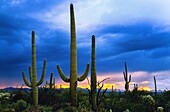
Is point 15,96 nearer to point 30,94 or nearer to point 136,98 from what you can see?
point 30,94

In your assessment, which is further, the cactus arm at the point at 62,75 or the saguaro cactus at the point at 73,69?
the cactus arm at the point at 62,75

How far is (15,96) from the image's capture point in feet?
78.5

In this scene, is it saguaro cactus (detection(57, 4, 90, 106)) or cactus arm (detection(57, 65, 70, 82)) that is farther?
cactus arm (detection(57, 65, 70, 82))

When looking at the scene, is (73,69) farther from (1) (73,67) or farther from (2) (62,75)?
(2) (62,75)

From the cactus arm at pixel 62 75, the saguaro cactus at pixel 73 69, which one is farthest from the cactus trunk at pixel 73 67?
the cactus arm at pixel 62 75

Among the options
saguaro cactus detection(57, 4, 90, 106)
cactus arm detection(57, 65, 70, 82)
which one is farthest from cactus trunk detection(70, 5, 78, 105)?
cactus arm detection(57, 65, 70, 82)

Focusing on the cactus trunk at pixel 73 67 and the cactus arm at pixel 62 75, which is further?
the cactus arm at pixel 62 75

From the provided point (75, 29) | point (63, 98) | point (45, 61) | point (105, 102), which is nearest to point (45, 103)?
point (63, 98)

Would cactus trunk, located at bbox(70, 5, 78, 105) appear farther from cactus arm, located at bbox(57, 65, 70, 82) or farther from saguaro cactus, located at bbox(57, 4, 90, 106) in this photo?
cactus arm, located at bbox(57, 65, 70, 82)

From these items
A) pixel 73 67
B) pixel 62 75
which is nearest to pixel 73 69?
pixel 73 67

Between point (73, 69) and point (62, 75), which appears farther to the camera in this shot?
point (62, 75)

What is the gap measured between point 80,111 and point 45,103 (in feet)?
22.8

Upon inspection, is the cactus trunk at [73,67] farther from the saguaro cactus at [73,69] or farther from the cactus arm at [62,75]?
the cactus arm at [62,75]

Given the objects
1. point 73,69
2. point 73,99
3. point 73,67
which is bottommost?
point 73,99
